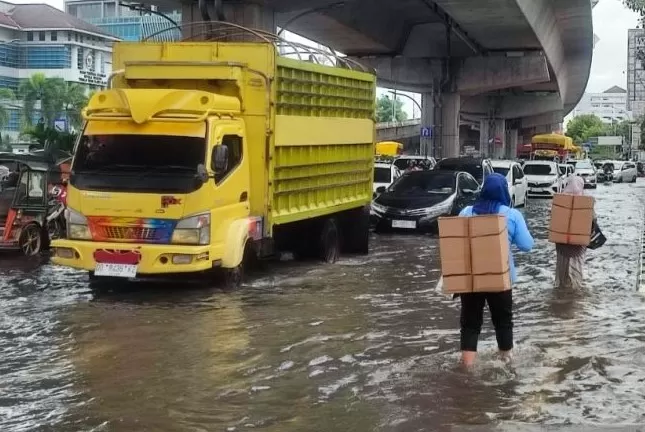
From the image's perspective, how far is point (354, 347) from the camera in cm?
847

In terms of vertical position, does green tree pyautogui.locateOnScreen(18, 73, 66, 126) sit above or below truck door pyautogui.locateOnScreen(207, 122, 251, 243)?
above

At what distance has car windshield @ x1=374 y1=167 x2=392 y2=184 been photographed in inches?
1021

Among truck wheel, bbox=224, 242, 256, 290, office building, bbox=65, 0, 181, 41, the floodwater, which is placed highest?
office building, bbox=65, 0, 181, 41

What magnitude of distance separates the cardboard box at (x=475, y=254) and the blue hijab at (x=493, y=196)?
0.98 ft

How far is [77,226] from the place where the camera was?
10797mm

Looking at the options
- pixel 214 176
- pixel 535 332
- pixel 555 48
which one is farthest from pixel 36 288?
pixel 555 48

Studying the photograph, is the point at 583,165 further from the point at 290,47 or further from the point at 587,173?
the point at 290,47

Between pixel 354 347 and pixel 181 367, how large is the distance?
170cm

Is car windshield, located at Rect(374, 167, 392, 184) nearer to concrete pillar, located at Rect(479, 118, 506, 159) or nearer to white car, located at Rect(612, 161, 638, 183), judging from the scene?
white car, located at Rect(612, 161, 638, 183)

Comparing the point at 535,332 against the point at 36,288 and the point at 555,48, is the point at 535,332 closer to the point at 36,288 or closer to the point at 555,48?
the point at 36,288

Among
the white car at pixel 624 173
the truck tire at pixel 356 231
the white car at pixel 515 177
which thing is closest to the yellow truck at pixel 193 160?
the truck tire at pixel 356 231

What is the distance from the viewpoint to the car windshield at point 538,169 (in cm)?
3738

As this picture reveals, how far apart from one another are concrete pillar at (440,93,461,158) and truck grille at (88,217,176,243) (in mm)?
32524

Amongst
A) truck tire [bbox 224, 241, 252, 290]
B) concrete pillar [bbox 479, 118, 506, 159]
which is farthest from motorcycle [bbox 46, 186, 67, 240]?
concrete pillar [bbox 479, 118, 506, 159]
